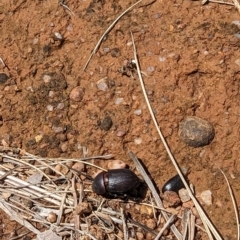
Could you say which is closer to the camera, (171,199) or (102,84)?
(171,199)

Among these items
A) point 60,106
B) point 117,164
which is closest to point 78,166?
point 117,164

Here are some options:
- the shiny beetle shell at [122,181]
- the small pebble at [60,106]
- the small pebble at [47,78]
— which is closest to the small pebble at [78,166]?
the shiny beetle shell at [122,181]

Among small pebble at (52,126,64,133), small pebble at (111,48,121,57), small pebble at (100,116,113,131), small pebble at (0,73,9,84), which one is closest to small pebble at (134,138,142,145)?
small pebble at (100,116,113,131)

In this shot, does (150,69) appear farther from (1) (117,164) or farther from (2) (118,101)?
(1) (117,164)

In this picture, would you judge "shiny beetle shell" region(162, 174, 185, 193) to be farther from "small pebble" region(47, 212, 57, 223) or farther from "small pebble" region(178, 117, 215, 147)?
"small pebble" region(47, 212, 57, 223)

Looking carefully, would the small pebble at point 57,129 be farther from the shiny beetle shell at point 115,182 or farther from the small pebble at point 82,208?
the small pebble at point 82,208
